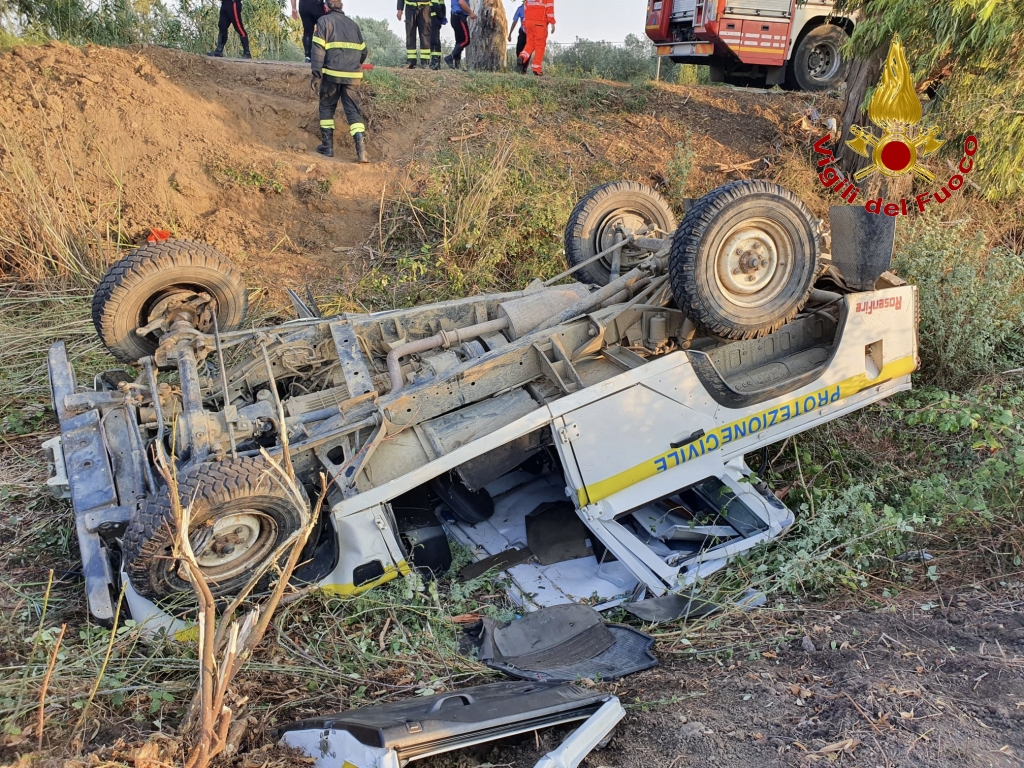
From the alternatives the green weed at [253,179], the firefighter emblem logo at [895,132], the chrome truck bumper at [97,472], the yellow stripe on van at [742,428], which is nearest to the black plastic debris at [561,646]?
the yellow stripe on van at [742,428]

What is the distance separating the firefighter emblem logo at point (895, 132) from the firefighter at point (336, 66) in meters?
5.77

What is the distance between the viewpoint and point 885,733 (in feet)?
8.63

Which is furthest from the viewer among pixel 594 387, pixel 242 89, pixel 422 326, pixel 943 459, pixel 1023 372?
pixel 242 89

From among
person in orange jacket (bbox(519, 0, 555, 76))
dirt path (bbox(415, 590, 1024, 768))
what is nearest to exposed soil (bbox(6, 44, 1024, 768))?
dirt path (bbox(415, 590, 1024, 768))

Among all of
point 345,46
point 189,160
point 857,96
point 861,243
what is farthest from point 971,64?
point 189,160

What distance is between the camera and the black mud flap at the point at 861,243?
461 centimetres

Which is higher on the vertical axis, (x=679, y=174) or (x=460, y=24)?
(x=460, y=24)

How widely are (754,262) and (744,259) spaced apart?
0.06 metres

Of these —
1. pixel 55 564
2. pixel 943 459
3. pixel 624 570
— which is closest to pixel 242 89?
pixel 55 564

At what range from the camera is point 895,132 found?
818cm

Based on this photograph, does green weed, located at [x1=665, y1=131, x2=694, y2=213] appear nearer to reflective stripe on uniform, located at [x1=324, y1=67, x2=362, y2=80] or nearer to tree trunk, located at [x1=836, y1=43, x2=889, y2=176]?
tree trunk, located at [x1=836, y1=43, x2=889, y2=176]

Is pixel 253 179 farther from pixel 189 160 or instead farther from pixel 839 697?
pixel 839 697

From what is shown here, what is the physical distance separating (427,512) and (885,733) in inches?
101

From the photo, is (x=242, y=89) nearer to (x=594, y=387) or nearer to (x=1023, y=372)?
(x=594, y=387)
